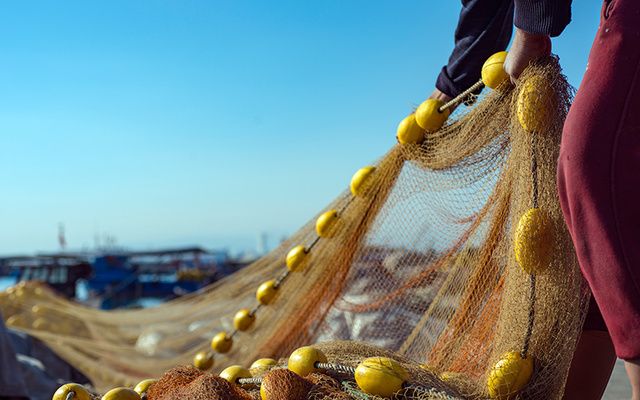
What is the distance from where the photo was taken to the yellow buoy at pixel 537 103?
68.3 inches

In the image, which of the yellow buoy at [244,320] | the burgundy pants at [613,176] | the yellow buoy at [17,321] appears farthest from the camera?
the yellow buoy at [17,321]

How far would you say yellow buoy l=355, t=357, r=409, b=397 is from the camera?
1.59 metres

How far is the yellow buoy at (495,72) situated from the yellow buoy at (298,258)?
1.19m

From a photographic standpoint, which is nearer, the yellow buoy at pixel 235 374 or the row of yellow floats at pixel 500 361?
the row of yellow floats at pixel 500 361

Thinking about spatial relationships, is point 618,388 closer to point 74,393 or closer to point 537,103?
point 537,103

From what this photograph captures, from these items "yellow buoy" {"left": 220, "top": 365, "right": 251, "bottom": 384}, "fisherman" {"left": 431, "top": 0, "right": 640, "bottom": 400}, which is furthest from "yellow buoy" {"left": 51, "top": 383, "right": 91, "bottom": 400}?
"fisherman" {"left": 431, "top": 0, "right": 640, "bottom": 400}

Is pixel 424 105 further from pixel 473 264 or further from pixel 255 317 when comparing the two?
pixel 255 317

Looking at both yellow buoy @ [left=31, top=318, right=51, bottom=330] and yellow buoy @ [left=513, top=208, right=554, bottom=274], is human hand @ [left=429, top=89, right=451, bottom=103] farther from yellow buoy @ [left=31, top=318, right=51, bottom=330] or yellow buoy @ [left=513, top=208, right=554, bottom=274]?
yellow buoy @ [left=31, top=318, right=51, bottom=330]

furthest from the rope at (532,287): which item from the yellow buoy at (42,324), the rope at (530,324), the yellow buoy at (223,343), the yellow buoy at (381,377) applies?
the yellow buoy at (42,324)

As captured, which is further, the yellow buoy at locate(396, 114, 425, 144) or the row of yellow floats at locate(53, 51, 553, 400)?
the yellow buoy at locate(396, 114, 425, 144)

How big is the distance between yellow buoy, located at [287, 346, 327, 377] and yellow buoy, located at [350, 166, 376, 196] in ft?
3.43

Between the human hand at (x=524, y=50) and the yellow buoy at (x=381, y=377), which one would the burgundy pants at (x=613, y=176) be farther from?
the yellow buoy at (x=381, y=377)

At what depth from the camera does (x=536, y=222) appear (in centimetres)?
169

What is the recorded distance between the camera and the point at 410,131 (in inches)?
96.0
